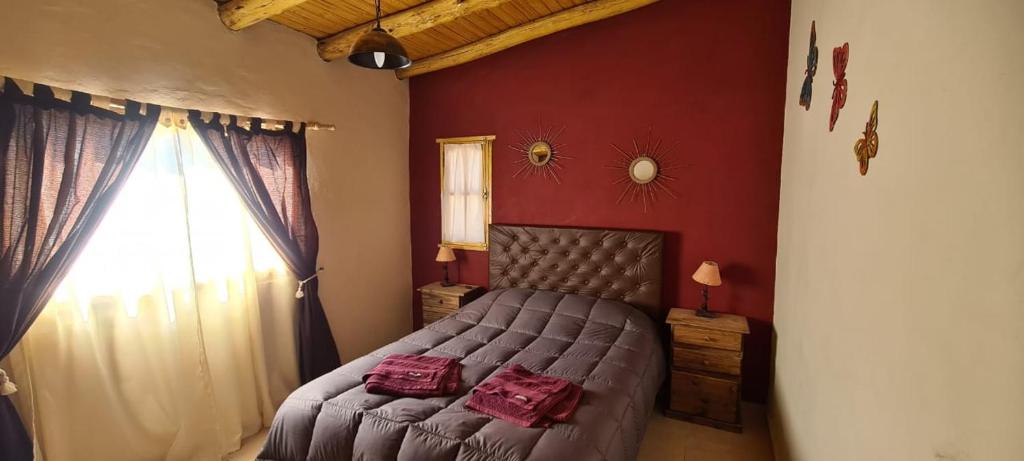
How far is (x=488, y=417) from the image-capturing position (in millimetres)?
1870

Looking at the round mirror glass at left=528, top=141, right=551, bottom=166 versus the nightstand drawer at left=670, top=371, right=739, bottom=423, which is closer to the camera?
the nightstand drawer at left=670, top=371, right=739, bottom=423

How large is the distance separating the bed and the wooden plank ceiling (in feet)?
4.83

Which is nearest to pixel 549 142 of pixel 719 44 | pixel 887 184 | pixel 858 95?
pixel 719 44

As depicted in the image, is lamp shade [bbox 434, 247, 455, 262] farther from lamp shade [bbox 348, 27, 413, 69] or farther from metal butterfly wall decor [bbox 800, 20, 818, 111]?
metal butterfly wall decor [bbox 800, 20, 818, 111]

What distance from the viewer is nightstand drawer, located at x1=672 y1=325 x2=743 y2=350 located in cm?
271

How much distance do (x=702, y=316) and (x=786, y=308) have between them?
0.58m

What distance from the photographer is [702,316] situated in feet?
9.61

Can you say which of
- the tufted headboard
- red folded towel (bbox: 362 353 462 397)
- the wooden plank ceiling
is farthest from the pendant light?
the tufted headboard

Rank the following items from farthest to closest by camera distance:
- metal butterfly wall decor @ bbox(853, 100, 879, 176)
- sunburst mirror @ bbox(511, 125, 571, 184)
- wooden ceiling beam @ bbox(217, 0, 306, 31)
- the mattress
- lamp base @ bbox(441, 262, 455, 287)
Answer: lamp base @ bbox(441, 262, 455, 287), sunburst mirror @ bbox(511, 125, 571, 184), wooden ceiling beam @ bbox(217, 0, 306, 31), the mattress, metal butterfly wall decor @ bbox(853, 100, 879, 176)

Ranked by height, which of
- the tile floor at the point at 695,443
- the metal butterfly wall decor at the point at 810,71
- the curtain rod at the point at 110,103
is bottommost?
the tile floor at the point at 695,443

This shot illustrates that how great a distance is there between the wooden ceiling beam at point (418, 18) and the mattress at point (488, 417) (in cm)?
196

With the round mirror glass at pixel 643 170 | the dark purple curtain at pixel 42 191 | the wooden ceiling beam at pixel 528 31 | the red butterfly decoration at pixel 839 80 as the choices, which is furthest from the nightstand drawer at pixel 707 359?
the dark purple curtain at pixel 42 191

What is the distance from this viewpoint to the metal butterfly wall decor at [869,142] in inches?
43.3

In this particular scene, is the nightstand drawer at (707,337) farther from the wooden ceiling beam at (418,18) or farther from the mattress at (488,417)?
the wooden ceiling beam at (418,18)
